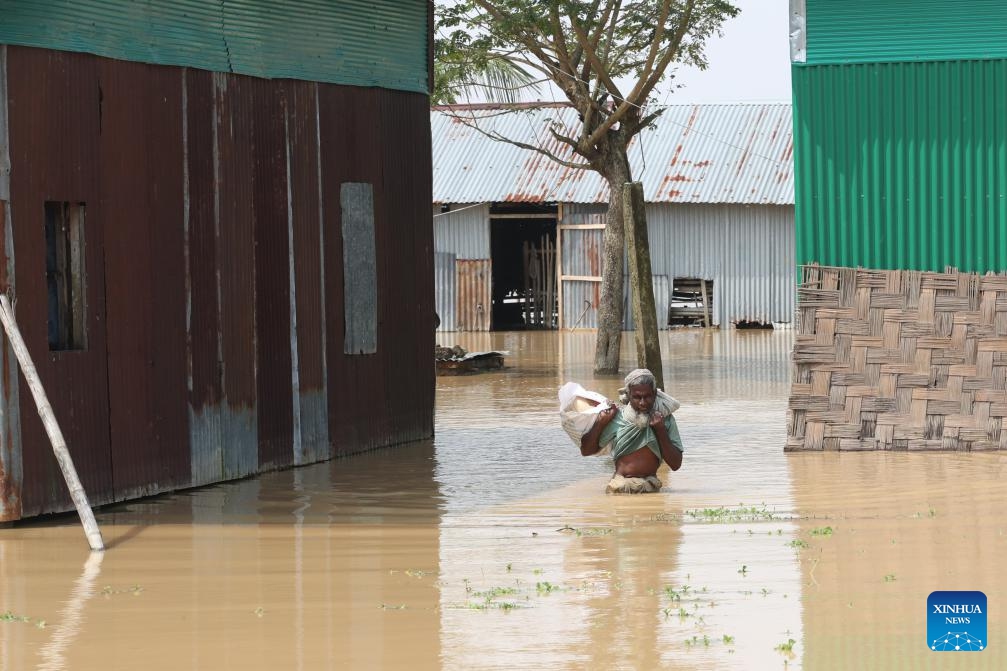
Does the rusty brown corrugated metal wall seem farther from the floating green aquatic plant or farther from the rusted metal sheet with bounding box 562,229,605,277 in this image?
the rusted metal sheet with bounding box 562,229,605,277

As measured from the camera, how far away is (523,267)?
112 ft

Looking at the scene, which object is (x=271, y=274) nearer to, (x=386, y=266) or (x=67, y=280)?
(x=386, y=266)

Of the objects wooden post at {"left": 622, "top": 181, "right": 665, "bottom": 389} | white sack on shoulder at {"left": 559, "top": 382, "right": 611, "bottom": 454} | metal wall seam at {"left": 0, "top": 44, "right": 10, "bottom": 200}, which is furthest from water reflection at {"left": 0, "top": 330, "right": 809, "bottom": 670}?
wooden post at {"left": 622, "top": 181, "right": 665, "bottom": 389}

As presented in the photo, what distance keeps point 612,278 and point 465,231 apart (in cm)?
1002

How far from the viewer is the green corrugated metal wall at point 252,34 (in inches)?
403

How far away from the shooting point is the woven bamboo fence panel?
487 inches

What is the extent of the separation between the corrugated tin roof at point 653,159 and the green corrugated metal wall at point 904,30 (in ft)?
55.6

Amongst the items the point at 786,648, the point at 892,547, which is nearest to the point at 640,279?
the point at 892,547

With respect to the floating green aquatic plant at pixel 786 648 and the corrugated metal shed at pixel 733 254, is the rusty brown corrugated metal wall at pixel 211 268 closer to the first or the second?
the floating green aquatic plant at pixel 786 648

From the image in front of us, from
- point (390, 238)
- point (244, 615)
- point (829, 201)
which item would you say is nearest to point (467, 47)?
point (390, 238)

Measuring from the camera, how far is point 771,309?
3089 cm

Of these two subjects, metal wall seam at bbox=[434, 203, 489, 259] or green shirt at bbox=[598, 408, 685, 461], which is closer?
green shirt at bbox=[598, 408, 685, 461]

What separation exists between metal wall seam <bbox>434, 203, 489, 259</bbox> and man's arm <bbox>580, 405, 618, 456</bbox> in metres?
21.2

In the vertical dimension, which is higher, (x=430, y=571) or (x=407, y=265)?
(x=407, y=265)
